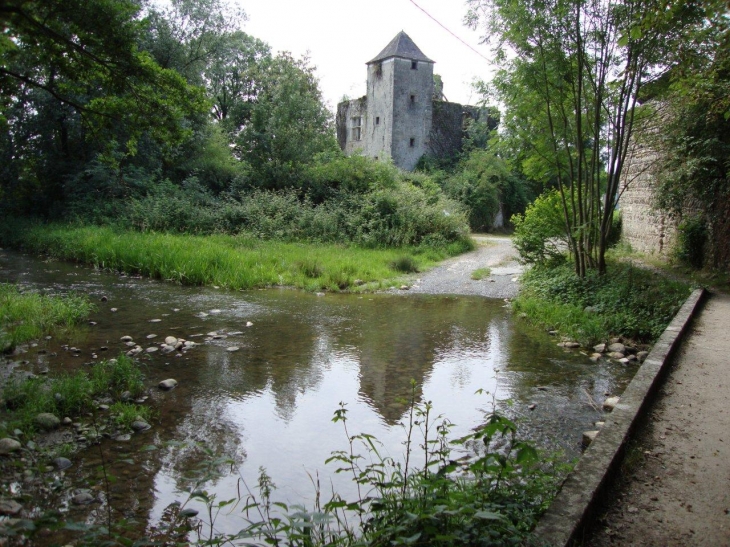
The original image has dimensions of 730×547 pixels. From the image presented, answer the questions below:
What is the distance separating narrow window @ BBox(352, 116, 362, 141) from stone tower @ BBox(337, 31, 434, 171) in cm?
243

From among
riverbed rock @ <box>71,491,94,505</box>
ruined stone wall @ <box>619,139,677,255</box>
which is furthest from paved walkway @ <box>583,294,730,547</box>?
ruined stone wall @ <box>619,139,677,255</box>

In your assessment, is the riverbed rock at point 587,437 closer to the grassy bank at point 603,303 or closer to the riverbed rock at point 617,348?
the riverbed rock at point 617,348

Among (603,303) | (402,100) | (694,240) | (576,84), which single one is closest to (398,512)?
(603,303)

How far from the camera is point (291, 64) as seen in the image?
2261 cm

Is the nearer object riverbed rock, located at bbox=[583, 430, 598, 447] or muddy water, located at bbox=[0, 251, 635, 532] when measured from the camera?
muddy water, located at bbox=[0, 251, 635, 532]

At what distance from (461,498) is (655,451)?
1794 millimetres

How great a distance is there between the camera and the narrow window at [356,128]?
35719 mm

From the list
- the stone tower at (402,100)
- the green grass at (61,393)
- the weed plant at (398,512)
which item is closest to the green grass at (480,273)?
the weed plant at (398,512)

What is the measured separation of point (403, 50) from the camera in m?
31.5

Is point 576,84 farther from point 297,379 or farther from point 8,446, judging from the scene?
point 8,446

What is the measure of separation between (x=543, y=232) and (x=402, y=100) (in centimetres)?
2183

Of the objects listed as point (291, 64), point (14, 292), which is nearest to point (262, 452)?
point (14, 292)

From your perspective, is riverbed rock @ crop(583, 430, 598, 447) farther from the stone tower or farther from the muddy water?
the stone tower

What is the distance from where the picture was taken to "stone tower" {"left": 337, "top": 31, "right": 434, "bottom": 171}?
31.4m
